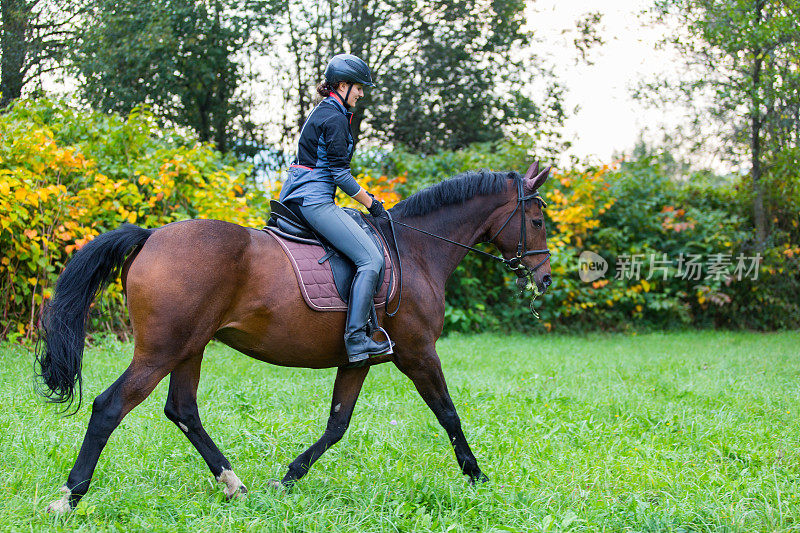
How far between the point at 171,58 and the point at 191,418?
40.4 feet

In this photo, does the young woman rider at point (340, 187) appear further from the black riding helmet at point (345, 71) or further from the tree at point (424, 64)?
the tree at point (424, 64)

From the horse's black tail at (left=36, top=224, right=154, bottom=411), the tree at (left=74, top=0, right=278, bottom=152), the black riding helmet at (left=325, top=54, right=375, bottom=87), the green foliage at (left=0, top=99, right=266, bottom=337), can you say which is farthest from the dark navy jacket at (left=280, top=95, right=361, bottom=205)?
the tree at (left=74, top=0, right=278, bottom=152)

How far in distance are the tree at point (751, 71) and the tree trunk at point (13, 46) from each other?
40.8 ft

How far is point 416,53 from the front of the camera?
1591cm

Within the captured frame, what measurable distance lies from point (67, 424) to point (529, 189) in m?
3.67

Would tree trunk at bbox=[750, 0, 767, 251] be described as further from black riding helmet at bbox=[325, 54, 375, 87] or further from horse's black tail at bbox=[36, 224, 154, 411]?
horse's black tail at bbox=[36, 224, 154, 411]

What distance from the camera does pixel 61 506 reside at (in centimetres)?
288

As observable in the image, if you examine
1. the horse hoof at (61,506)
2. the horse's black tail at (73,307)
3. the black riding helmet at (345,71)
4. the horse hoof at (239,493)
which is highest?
the black riding helmet at (345,71)

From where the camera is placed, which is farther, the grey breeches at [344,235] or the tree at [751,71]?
the tree at [751,71]

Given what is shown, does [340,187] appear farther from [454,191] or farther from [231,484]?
[231,484]

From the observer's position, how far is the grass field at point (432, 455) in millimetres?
3045

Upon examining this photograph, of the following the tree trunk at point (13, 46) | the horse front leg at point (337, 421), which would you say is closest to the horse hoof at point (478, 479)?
the horse front leg at point (337, 421)

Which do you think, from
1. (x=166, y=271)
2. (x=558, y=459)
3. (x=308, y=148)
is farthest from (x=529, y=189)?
(x=166, y=271)

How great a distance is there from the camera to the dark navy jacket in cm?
354
